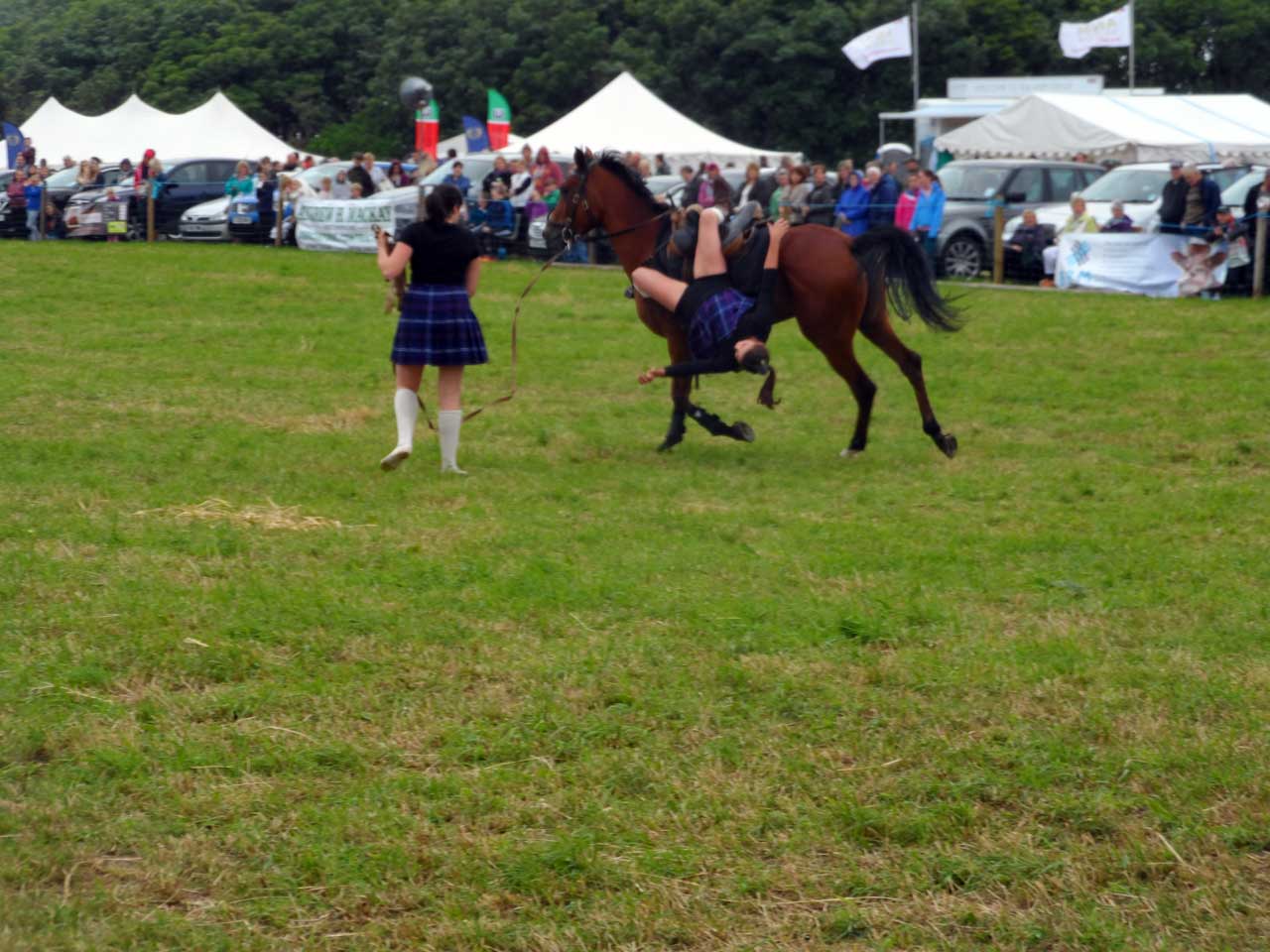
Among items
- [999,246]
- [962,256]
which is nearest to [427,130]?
[962,256]

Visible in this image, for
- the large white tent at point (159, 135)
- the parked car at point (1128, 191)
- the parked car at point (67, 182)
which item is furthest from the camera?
the large white tent at point (159, 135)

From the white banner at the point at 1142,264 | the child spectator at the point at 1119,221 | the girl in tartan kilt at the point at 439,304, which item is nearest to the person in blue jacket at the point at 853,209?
the white banner at the point at 1142,264

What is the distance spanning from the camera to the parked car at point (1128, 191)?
21.7m

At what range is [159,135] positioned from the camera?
3903 cm

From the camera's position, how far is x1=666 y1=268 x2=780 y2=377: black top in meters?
10.2

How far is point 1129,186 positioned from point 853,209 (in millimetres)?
3726

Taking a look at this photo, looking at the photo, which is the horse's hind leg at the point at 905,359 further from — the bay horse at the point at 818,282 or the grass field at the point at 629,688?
the grass field at the point at 629,688

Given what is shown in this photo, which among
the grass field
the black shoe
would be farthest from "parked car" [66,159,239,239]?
the black shoe

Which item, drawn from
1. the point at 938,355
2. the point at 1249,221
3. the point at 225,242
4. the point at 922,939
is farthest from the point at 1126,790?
the point at 225,242

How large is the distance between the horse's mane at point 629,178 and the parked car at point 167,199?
19821mm

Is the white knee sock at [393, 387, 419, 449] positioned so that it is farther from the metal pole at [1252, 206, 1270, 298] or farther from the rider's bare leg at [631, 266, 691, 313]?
the metal pole at [1252, 206, 1270, 298]

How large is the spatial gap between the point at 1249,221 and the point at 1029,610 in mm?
14084

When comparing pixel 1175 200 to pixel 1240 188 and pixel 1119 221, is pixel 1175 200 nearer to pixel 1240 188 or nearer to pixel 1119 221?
pixel 1119 221

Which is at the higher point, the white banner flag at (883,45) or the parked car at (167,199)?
the white banner flag at (883,45)
